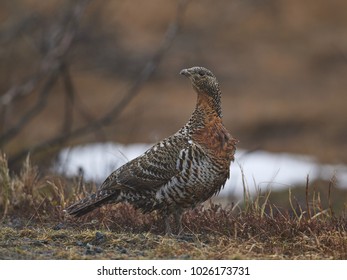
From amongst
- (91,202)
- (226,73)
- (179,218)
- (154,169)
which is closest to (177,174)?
(154,169)

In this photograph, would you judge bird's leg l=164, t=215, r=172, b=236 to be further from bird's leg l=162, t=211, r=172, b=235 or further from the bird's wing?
the bird's wing

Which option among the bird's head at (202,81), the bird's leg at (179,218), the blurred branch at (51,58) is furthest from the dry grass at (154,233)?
the blurred branch at (51,58)

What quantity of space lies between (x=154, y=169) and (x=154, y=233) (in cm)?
49

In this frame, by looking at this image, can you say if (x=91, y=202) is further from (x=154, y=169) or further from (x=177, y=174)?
(x=177, y=174)

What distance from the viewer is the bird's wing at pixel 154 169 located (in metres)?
6.03

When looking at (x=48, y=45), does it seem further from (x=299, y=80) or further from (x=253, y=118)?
(x=299, y=80)

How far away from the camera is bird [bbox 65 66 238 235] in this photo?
595cm

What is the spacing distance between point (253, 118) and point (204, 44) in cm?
290

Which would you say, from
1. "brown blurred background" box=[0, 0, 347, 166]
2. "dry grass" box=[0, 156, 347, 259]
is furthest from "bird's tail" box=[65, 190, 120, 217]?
"brown blurred background" box=[0, 0, 347, 166]

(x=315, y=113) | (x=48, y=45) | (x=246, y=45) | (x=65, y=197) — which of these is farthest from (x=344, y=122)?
(x=65, y=197)

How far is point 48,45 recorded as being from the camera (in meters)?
10.7

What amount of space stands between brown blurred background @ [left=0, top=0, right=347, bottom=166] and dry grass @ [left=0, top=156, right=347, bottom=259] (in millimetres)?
8634

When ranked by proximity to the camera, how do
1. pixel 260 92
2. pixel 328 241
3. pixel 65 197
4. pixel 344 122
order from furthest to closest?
pixel 260 92, pixel 344 122, pixel 65 197, pixel 328 241

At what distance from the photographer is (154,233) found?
240 inches
